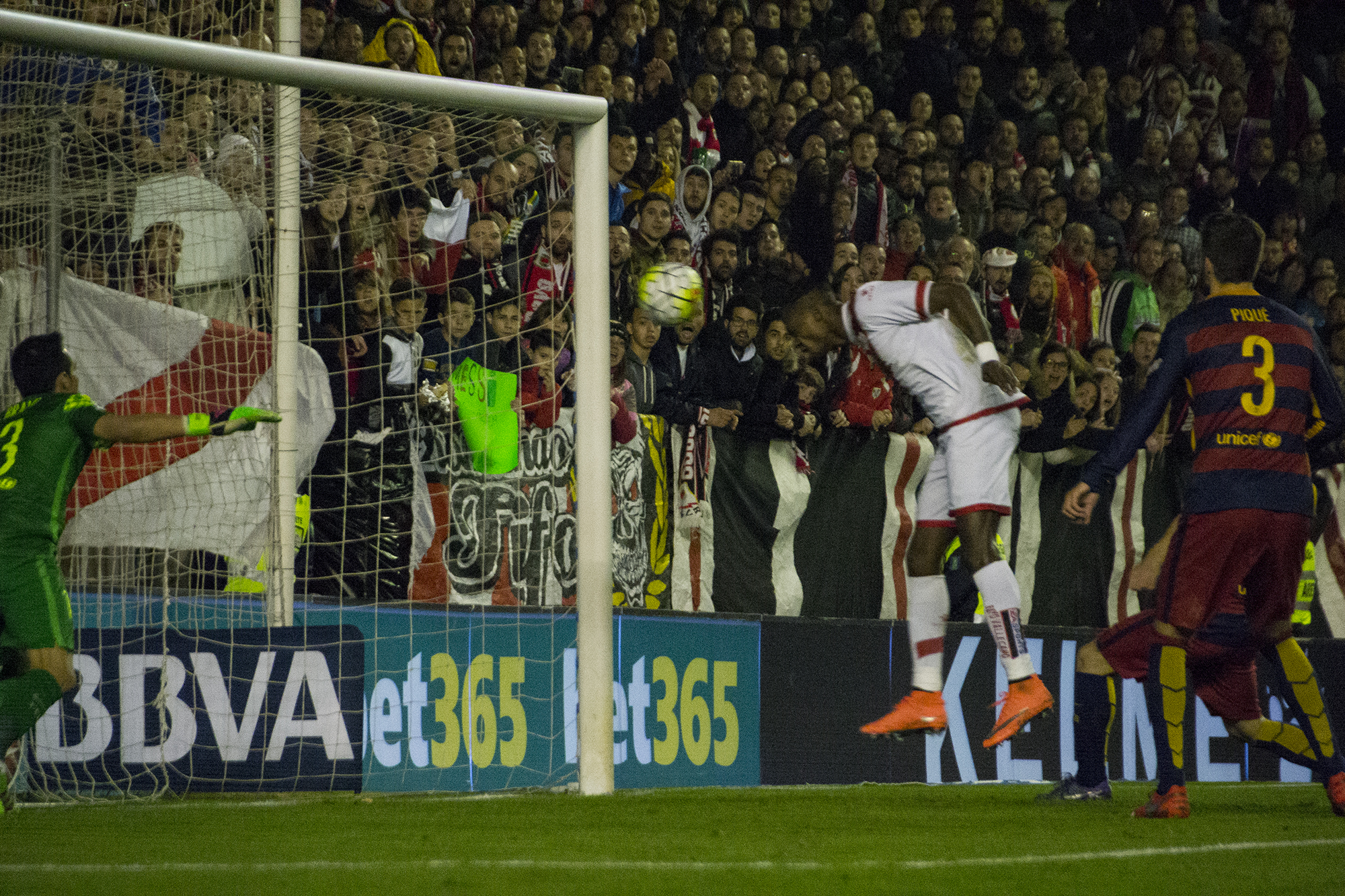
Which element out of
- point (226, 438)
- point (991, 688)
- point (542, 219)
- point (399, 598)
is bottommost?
point (991, 688)

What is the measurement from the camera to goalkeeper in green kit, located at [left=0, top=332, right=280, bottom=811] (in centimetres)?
→ 529

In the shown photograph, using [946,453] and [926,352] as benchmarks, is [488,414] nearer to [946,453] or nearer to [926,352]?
[926,352]

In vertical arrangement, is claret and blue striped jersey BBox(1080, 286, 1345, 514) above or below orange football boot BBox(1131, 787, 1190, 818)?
above

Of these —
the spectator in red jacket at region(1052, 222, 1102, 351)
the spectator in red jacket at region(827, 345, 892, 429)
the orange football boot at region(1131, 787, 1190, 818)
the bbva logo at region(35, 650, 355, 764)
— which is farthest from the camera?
the spectator in red jacket at region(1052, 222, 1102, 351)

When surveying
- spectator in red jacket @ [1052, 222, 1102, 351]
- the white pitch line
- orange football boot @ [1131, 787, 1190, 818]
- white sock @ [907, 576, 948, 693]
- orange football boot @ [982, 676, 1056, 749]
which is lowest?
orange football boot @ [1131, 787, 1190, 818]

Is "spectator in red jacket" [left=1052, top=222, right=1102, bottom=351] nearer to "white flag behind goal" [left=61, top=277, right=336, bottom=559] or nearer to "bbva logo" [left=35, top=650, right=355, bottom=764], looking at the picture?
"white flag behind goal" [left=61, top=277, right=336, bottom=559]

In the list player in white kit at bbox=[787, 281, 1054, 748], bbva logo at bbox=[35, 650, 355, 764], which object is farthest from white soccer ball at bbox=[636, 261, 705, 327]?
bbva logo at bbox=[35, 650, 355, 764]

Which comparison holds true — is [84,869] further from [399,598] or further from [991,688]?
[991,688]

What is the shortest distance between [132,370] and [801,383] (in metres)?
3.74

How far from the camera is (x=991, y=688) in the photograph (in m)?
9.15

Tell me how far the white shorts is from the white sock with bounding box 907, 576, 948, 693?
0.25 metres

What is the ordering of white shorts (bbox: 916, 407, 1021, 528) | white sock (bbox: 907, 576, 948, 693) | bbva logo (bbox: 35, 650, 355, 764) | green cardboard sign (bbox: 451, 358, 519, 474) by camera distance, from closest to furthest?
1. white shorts (bbox: 916, 407, 1021, 528)
2. white sock (bbox: 907, 576, 948, 693)
3. bbva logo (bbox: 35, 650, 355, 764)
4. green cardboard sign (bbox: 451, 358, 519, 474)

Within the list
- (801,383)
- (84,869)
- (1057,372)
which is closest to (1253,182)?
(1057,372)

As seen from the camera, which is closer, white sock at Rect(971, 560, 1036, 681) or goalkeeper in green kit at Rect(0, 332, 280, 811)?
goalkeeper in green kit at Rect(0, 332, 280, 811)
